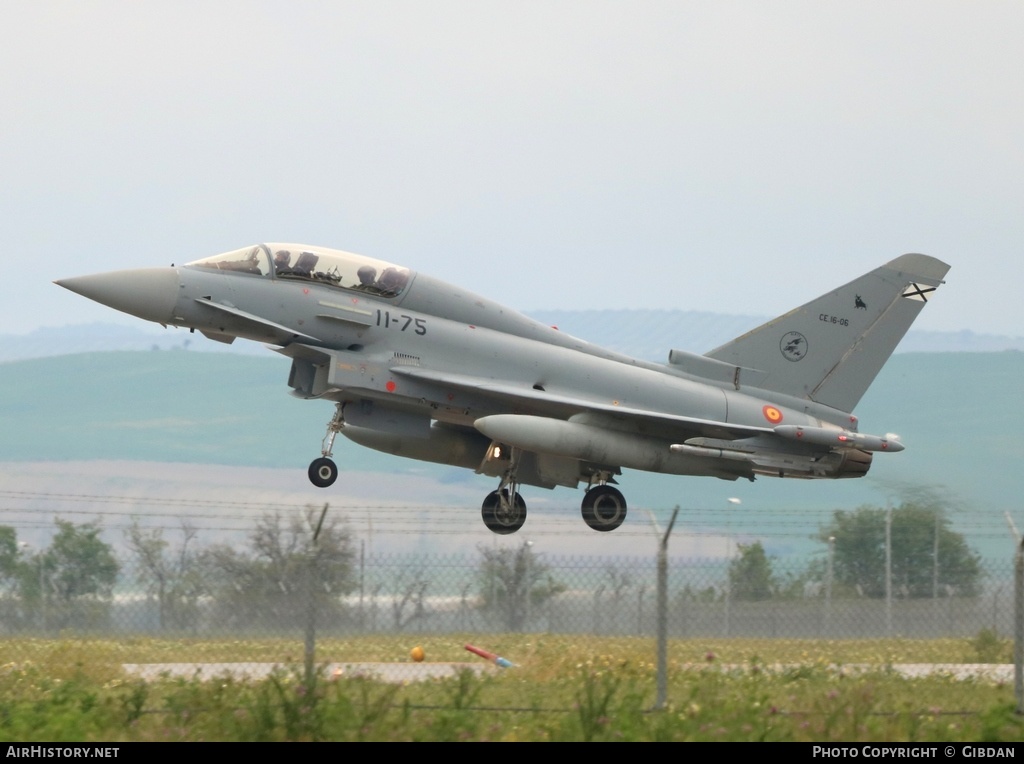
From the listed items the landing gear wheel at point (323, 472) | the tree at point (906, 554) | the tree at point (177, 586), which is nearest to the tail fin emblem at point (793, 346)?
the tree at point (906, 554)

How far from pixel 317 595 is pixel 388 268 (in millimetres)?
8840

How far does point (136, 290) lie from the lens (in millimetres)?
18734

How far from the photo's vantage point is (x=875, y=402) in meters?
150

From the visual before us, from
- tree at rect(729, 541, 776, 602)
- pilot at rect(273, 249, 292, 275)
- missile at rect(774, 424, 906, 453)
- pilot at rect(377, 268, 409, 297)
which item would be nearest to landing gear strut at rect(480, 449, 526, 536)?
pilot at rect(377, 268, 409, 297)

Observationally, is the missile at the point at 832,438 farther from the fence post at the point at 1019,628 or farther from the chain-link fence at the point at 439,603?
the fence post at the point at 1019,628

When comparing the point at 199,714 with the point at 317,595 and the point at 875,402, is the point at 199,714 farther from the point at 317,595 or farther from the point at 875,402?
the point at 875,402

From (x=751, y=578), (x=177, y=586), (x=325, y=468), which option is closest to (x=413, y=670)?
(x=177, y=586)

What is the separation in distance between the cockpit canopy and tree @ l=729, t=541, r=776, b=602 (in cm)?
651

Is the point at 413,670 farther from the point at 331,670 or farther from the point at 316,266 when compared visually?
the point at 316,266

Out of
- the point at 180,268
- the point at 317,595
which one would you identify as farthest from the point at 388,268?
the point at 317,595

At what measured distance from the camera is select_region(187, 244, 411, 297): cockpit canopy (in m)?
19.3

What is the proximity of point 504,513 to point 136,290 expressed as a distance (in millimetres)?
6032

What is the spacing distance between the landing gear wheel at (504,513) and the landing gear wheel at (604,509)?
97 centimetres

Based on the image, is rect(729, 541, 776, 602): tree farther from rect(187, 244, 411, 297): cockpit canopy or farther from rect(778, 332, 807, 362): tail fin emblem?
rect(187, 244, 411, 297): cockpit canopy
